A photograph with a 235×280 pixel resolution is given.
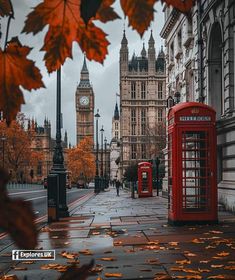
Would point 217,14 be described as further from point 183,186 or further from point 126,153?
point 126,153

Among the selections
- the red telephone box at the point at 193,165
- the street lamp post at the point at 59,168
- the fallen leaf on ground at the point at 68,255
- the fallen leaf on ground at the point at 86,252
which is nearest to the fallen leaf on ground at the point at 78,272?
the fallen leaf on ground at the point at 68,255

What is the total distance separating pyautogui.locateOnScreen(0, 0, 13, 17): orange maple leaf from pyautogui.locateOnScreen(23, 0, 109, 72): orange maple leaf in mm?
108

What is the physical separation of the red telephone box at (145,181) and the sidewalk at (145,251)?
25.2 meters

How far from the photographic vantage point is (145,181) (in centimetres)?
3991

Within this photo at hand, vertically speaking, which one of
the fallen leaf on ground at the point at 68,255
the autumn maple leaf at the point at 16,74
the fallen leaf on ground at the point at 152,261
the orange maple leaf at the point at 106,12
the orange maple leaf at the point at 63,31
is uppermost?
the orange maple leaf at the point at 106,12

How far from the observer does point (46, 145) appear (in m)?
164

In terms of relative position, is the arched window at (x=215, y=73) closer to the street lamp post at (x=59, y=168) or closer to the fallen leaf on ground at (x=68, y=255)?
the street lamp post at (x=59, y=168)

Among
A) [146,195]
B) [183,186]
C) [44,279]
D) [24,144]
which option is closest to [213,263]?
[44,279]

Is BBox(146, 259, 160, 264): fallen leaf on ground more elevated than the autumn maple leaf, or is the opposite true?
the autumn maple leaf

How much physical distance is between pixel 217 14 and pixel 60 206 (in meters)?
9.69

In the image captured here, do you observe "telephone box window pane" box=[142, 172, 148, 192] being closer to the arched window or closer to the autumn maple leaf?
the arched window

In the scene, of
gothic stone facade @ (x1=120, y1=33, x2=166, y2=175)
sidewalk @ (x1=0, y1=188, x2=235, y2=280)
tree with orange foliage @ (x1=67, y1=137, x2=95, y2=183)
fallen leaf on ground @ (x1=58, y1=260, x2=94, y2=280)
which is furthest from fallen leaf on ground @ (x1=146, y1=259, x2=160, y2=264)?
gothic stone facade @ (x1=120, y1=33, x2=166, y2=175)

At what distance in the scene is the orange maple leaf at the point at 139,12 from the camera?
1060 millimetres

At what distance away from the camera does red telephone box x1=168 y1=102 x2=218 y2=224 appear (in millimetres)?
13453
